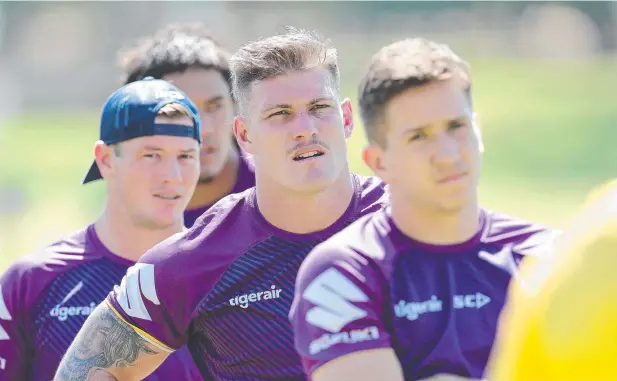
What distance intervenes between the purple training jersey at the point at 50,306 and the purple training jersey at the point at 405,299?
1596 millimetres

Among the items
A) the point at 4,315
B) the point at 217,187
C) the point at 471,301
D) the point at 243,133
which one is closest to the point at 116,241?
the point at 4,315

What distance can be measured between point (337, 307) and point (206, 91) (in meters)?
2.77

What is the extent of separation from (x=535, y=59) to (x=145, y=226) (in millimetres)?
20214

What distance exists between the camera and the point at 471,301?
304cm

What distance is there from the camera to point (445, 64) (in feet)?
10.2

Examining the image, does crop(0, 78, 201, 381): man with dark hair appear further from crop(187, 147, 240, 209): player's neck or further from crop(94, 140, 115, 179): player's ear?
crop(187, 147, 240, 209): player's neck

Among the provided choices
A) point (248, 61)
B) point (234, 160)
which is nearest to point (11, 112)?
point (234, 160)

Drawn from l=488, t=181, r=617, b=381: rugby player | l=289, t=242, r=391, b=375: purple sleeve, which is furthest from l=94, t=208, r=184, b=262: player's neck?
l=488, t=181, r=617, b=381: rugby player

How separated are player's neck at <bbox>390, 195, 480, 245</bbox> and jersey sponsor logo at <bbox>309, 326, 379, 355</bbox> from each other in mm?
334

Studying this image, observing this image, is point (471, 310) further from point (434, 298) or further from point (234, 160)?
point (234, 160)

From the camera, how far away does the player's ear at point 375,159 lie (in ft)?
→ 10.3

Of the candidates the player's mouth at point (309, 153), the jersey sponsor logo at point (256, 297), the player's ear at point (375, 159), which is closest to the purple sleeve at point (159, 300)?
the jersey sponsor logo at point (256, 297)

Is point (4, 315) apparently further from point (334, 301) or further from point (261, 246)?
point (334, 301)

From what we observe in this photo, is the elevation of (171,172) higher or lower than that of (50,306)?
higher
